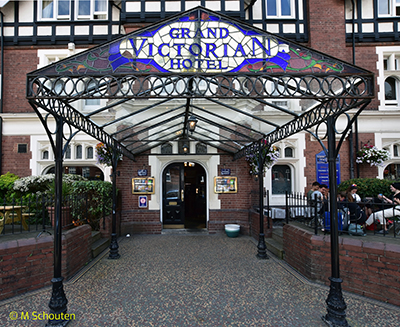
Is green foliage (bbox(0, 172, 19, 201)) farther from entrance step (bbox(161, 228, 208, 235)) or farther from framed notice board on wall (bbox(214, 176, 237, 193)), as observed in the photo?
framed notice board on wall (bbox(214, 176, 237, 193))

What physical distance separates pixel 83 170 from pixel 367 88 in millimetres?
9859

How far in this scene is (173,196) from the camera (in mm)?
9648

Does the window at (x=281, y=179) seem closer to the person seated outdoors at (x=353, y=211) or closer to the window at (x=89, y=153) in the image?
the person seated outdoors at (x=353, y=211)

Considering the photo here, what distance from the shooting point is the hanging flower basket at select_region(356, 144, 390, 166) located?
8.83 metres

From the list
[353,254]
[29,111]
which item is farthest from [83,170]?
[353,254]

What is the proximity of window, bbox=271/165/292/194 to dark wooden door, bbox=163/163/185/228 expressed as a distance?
368cm

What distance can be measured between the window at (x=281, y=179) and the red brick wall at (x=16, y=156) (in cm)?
952

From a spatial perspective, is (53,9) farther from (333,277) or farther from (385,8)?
(385,8)

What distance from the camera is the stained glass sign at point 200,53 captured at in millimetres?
3467

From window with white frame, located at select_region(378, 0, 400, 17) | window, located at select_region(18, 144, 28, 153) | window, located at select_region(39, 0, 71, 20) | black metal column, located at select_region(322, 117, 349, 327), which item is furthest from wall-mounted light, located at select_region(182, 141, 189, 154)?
window with white frame, located at select_region(378, 0, 400, 17)

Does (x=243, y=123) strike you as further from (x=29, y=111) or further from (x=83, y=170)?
(x=29, y=111)

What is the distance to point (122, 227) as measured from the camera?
859 centimetres

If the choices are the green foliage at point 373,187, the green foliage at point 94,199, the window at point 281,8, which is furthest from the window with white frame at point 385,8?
the green foliage at point 94,199

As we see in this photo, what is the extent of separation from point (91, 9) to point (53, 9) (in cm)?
153
